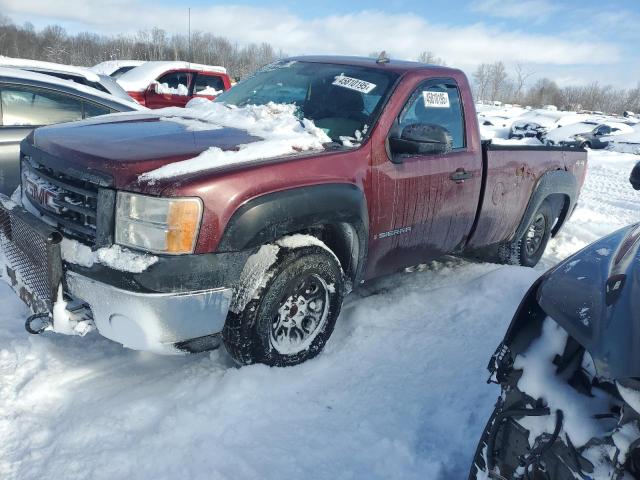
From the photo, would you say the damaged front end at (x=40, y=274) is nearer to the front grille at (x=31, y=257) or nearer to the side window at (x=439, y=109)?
the front grille at (x=31, y=257)

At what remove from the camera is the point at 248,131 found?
3143 millimetres

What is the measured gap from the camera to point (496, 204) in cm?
433

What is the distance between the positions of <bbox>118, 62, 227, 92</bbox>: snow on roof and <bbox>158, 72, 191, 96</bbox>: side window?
14 centimetres

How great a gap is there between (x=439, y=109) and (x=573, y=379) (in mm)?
2677

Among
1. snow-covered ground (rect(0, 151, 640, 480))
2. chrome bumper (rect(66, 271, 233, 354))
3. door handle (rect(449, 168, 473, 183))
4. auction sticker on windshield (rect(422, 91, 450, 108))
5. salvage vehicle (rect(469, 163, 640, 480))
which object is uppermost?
auction sticker on windshield (rect(422, 91, 450, 108))

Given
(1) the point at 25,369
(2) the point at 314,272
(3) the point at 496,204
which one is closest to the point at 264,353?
(2) the point at 314,272

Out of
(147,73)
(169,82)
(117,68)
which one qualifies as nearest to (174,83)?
→ (169,82)

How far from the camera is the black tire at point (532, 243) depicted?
509 centimetres

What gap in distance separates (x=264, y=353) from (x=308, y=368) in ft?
1.06

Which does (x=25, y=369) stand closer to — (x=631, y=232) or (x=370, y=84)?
(x=370, y=84)

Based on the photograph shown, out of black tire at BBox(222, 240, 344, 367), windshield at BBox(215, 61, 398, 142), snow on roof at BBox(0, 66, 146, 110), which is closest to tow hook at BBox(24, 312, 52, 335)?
black tire at BBox(222, 240, 344, 367)

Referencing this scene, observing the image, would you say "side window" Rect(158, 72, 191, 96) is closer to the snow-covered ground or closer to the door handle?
the snow-covered ground

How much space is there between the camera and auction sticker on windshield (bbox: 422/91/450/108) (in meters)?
3.75

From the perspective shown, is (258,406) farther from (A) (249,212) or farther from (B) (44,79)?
(B) (44,79)
